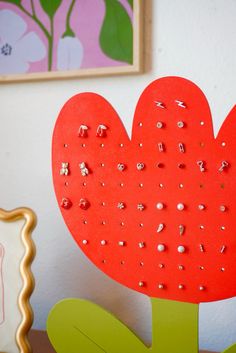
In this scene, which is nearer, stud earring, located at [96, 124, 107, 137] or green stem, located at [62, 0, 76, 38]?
stud earring, located at [96, 124, 107, 137]

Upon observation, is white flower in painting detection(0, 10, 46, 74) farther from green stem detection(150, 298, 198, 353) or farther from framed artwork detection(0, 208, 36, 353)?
green stem detection(150, 298, 198, 353)

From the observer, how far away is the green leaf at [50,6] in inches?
34.2

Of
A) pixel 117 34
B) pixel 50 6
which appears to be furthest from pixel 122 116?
pixel 50 6

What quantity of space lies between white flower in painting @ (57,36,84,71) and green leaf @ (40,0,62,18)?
0.06 m

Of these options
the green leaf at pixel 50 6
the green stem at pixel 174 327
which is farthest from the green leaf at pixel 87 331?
the green leaf at pixel 50 6

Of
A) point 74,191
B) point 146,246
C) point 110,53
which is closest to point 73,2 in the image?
point 110,53

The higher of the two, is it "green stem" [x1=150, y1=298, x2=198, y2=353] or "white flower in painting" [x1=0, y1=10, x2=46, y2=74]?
"white flower in painting" [x1=0, y1=10, x2=46, y2=74]

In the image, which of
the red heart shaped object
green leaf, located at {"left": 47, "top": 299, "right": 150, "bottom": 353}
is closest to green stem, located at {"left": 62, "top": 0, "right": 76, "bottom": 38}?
the red heart shaped object

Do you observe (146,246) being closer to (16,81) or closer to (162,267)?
(162,267)

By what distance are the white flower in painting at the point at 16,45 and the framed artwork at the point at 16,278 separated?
32 centimetres

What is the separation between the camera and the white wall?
799mm

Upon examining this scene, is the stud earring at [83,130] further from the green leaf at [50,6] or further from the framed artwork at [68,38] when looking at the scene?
the green leaf at [50,6]

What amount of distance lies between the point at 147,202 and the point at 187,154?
0.31 feet

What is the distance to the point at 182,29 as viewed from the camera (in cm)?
81
